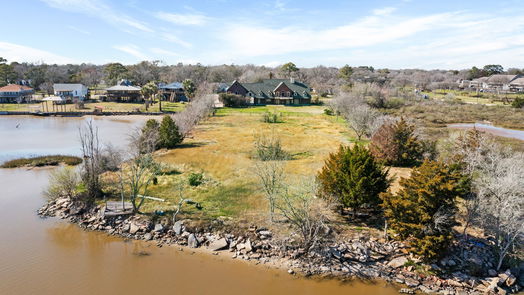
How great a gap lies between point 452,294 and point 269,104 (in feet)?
227

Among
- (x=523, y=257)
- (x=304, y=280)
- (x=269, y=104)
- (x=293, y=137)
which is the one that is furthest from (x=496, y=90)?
(x=304, y=280)

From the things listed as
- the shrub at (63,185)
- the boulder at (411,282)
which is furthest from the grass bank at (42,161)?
the boulder at (411,282)

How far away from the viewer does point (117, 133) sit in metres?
49.8

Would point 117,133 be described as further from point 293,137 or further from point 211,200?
point 211,200

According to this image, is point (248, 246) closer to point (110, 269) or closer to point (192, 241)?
point (192, 241)

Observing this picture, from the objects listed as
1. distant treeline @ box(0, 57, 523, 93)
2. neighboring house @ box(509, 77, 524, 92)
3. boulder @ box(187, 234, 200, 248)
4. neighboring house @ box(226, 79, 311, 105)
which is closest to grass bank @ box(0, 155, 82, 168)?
boulder @ box(187, 234, 200, 248)

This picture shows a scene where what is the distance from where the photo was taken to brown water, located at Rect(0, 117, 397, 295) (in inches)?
611

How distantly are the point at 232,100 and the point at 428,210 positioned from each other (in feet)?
204

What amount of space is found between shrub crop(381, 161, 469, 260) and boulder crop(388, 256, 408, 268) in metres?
0.86

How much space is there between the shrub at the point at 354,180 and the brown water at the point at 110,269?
17.1 feet

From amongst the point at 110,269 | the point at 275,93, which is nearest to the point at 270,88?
the point at 275,93

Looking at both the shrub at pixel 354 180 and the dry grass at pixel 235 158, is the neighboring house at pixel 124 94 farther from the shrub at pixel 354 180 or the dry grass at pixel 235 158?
the shrub at pixel 354 180

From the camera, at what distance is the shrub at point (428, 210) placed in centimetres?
1573

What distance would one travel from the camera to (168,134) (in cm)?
3706
